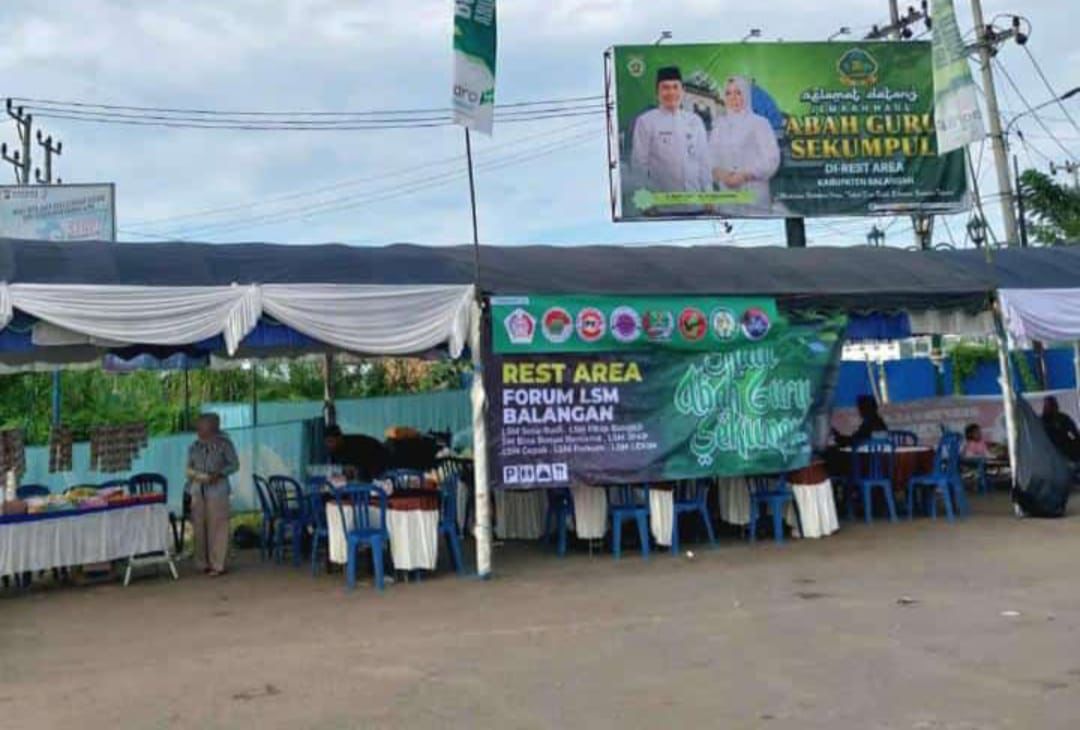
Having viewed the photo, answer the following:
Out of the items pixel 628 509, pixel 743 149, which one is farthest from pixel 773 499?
pixel 743 149

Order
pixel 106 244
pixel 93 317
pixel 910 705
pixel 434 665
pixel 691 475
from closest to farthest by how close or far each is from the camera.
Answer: pixel 910 705 < pixel 434 665 < pixel 93 317 < pixel 106 244 < pixel 691 475

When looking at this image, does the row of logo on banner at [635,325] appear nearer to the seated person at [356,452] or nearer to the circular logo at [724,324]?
the circular logo at [724,324]

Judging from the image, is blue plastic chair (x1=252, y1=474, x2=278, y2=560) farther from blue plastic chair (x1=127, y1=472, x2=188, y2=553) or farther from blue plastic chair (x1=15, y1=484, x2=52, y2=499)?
blue plastic chair (x1=15, y1=484, x2=52, y2=499)

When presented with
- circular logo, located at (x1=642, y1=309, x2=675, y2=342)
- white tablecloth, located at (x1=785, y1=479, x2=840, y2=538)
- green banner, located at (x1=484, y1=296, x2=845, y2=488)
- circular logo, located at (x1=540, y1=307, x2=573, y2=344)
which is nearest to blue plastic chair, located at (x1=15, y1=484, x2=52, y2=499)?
green banner, located at (x1=484, y1=296, x2=845, y2=488)

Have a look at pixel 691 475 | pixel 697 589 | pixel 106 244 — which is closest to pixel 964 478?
pixel 691 475

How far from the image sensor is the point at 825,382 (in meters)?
11.0

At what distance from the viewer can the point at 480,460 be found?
9.58 metres

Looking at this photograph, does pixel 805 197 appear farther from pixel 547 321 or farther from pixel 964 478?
pixel 547 321

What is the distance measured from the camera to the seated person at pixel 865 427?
12608 millimetres

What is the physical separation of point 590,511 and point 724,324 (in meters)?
2.20

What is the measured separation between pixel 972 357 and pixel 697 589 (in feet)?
61.6

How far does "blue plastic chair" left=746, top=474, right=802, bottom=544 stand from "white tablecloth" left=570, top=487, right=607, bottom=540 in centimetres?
163

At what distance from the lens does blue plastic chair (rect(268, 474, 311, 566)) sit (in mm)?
10984

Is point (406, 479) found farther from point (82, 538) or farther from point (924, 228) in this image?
point (924, 228)
